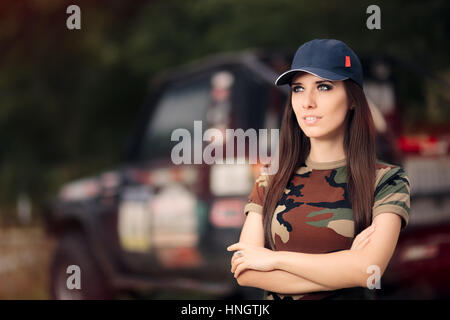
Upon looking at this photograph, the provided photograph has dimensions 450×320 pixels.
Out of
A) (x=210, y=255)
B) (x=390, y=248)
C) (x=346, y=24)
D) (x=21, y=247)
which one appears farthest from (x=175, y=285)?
(x=21, y=247)

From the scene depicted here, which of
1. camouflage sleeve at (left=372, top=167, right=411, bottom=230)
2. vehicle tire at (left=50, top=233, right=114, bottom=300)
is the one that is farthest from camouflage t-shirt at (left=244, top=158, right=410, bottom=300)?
vehicle tire at (left=50, top=233, right=114, bottom=300)

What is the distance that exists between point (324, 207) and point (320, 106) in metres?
0.29

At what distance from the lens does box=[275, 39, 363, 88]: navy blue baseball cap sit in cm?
189

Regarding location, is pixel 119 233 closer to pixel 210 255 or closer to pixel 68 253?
pixel 68 253

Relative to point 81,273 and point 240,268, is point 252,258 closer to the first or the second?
point 240,268

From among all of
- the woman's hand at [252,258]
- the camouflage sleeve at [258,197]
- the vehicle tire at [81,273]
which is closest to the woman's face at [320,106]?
the camouflage sleeve at [258,197]

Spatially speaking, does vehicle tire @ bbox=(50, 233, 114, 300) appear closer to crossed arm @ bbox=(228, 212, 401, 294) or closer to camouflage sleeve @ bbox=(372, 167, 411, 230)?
crossed arm @ bbox=(228, 212, 401, 294)

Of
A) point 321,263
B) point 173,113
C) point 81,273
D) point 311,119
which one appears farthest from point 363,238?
point 81,273

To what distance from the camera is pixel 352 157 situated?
1.89m

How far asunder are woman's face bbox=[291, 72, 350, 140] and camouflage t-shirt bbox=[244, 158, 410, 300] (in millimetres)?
113

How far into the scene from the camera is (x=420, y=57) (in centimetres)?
607

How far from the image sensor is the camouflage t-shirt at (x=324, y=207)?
5.98ft

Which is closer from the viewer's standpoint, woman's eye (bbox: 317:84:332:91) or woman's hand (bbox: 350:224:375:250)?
woman's hand (bbox: 350:224:375:250)
